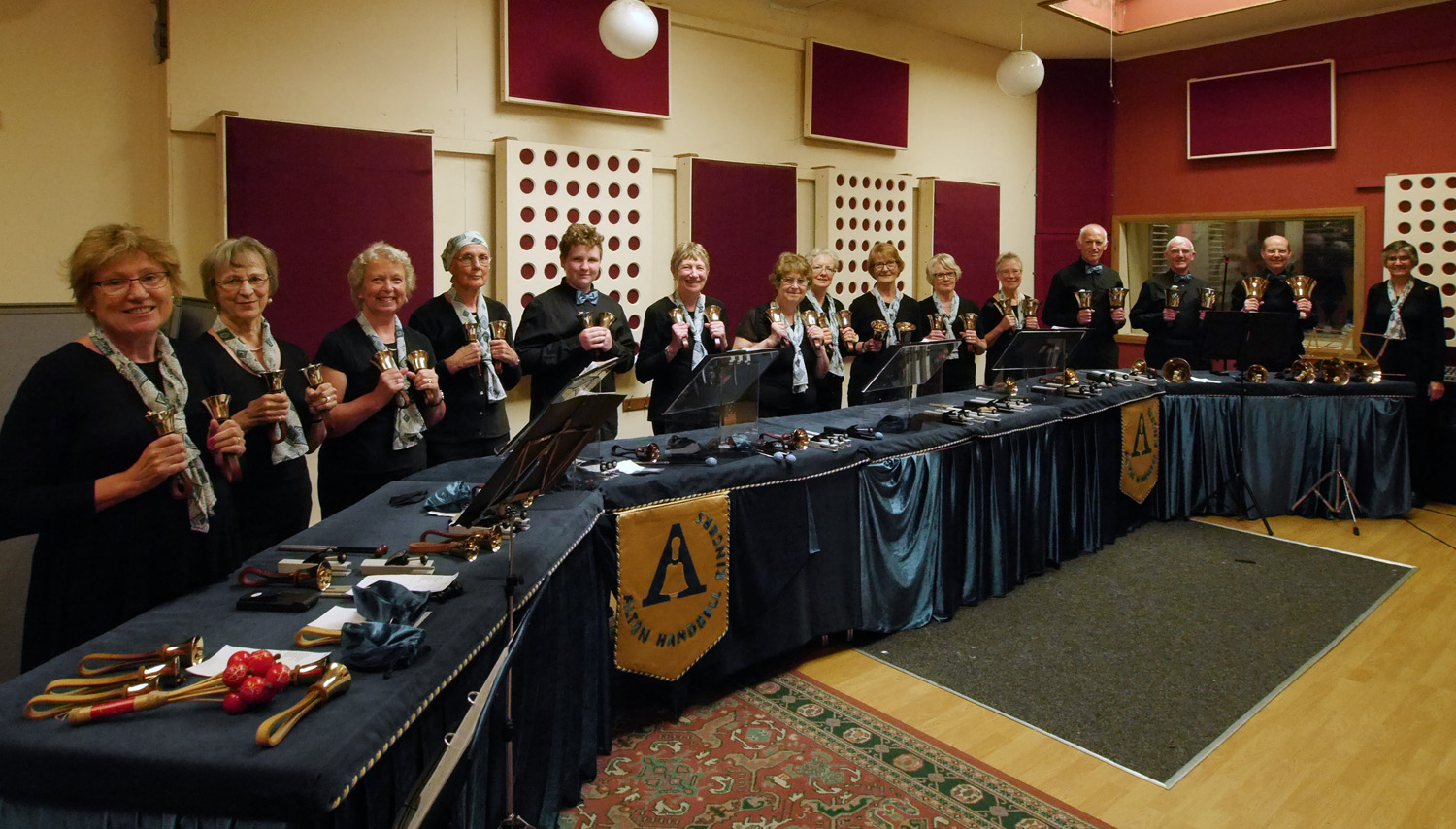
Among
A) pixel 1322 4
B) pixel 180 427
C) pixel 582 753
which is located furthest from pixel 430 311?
pixel 1322 4

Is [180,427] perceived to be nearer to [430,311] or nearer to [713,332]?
[430,311]

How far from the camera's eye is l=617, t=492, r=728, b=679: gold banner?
3082mm

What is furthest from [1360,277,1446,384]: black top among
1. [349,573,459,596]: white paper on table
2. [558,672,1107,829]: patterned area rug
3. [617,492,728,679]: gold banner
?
[349,573,459,596]: white paper on table

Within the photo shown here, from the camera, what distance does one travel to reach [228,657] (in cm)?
169

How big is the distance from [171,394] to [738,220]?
4770 mm

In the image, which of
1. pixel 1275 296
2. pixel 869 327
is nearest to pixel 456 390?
pixel 869 327

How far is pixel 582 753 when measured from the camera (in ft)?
9.29

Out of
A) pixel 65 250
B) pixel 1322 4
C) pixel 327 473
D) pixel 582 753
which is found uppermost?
pixel 1322 4

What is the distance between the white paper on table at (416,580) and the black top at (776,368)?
2.75 meters

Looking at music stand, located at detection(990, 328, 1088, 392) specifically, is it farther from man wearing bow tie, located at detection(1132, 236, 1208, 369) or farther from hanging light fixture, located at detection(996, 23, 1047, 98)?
hanging light fixture, located at detection(996, 23, 1047, 98)

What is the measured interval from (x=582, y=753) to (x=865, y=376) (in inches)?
125

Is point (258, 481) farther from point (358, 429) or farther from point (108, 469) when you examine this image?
point (108, 469)

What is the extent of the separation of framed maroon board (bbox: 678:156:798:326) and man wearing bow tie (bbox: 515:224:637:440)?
219cm

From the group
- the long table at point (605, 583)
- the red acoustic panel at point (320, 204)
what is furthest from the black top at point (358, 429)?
the red acoustic panel at point (320, 204)
